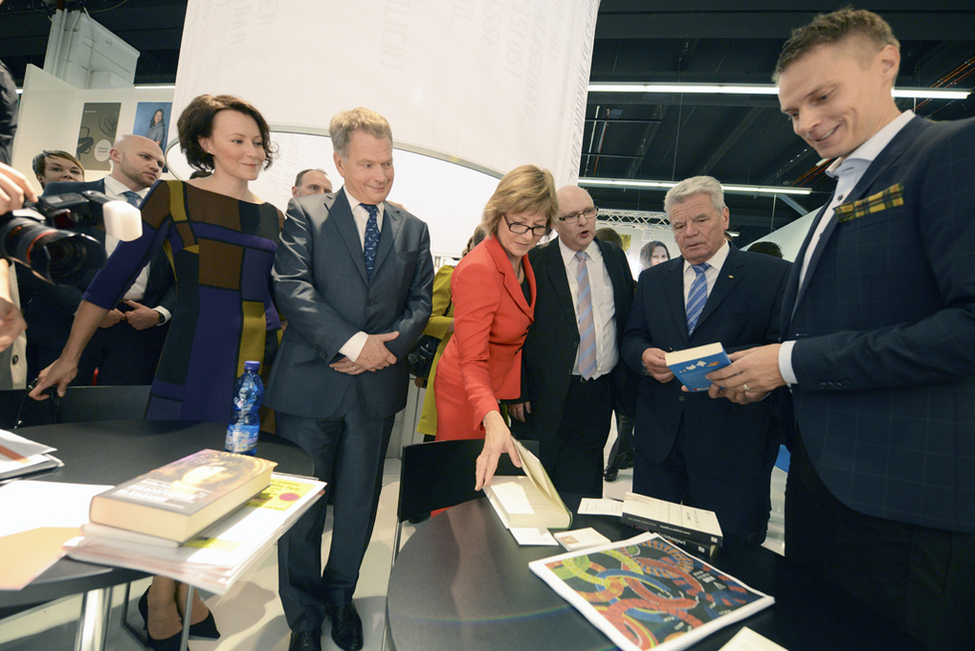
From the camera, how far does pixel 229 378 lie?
154 centimetres

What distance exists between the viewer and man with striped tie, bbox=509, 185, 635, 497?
1984 millimetres

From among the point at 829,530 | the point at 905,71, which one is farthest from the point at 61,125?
the point at 905,71

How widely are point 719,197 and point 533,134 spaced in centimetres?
123

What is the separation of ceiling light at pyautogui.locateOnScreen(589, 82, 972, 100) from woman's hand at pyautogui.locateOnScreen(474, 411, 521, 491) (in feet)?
20.4

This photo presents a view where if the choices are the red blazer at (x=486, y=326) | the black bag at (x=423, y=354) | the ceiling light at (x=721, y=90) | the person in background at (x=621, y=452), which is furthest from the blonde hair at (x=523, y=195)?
the ceiling light at (x=721, y=90)

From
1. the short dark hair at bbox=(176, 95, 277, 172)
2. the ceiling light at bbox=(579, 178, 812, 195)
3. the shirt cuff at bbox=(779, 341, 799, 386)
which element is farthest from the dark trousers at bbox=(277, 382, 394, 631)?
the ceiling light at bbox=(579, 178, 812, 195)

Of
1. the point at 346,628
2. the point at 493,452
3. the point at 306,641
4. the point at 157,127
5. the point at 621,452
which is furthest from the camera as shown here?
the point at 157,127

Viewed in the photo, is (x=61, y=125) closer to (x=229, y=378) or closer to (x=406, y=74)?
(x=229, y=378)

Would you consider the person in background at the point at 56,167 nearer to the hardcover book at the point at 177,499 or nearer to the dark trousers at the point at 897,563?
the hardcover book at the point at 177,499

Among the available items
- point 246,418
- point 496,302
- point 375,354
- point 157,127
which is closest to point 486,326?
point 496,302

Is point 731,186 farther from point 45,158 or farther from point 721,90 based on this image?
point 45,158

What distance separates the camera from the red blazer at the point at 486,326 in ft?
5.04

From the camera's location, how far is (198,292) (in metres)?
1.52

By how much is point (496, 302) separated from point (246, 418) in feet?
2.78
